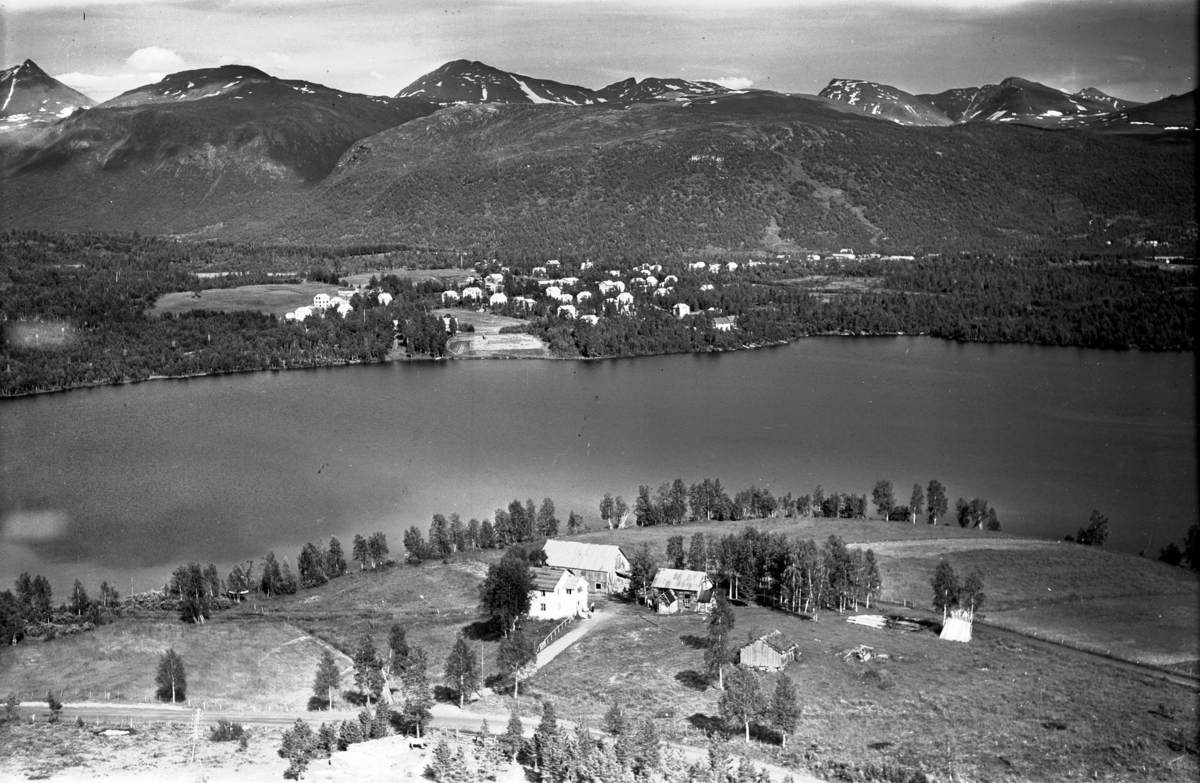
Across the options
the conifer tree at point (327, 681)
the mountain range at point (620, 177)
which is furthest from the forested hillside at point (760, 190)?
the conifer tree at point (327, 681)

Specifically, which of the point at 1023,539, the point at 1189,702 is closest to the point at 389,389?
the point at 1023,539

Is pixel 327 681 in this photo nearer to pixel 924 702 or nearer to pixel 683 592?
pixel 683 592

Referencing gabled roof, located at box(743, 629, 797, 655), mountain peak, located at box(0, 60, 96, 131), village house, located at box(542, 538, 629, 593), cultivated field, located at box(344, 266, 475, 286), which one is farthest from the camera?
mountain peak, located at box(0, 60, 96, 131)

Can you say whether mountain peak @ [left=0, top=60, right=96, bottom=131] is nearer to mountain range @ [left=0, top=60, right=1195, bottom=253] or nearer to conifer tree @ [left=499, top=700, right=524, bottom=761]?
mountain range @ [left=0, top=60, right=1195, bottom=253]

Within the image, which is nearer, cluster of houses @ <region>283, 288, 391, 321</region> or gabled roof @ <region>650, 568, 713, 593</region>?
gabled roof @ <region>650, 568, 713, 593</region>

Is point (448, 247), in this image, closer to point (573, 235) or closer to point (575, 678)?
point (573, 235)

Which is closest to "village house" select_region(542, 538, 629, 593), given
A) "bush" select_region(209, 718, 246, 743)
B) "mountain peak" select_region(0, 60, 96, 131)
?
"bush" select_region(209, 718, 246, 743)
